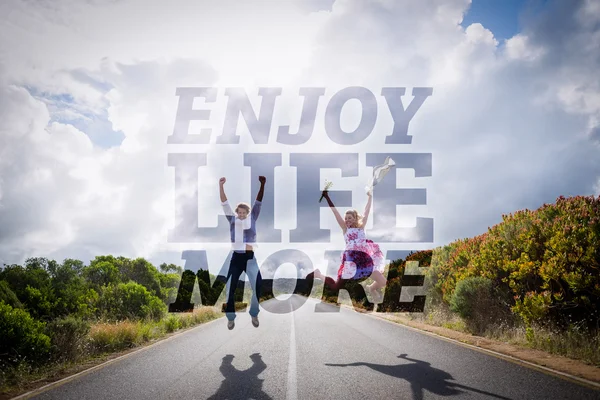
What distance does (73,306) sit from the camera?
11516 millimetres

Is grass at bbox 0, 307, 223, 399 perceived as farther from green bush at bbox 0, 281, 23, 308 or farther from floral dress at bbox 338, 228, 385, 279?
floral dress at bbox 338, 228, 385, 279

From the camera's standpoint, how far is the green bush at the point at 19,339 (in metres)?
7.36

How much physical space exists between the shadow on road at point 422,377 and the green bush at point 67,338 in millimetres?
6327

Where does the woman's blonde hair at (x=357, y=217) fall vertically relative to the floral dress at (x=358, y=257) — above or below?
above

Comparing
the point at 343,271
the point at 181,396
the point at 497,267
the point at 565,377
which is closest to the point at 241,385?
the point at 181,396

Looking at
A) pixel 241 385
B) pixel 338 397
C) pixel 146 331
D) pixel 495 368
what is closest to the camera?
pixel 338 397

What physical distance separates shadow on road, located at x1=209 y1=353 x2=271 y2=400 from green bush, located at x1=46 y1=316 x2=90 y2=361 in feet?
13.2

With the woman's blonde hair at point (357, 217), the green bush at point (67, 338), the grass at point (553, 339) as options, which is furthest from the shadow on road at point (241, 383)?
the grass at point (553, 339)

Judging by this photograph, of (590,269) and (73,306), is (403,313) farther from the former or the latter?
(73,306)

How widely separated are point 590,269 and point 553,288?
1.57 metres

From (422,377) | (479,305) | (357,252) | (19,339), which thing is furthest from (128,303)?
(422,377)

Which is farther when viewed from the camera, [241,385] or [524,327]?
[524,327]

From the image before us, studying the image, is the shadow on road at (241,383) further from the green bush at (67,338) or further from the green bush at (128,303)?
the green bush at (128,303)

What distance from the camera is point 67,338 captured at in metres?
8.81
